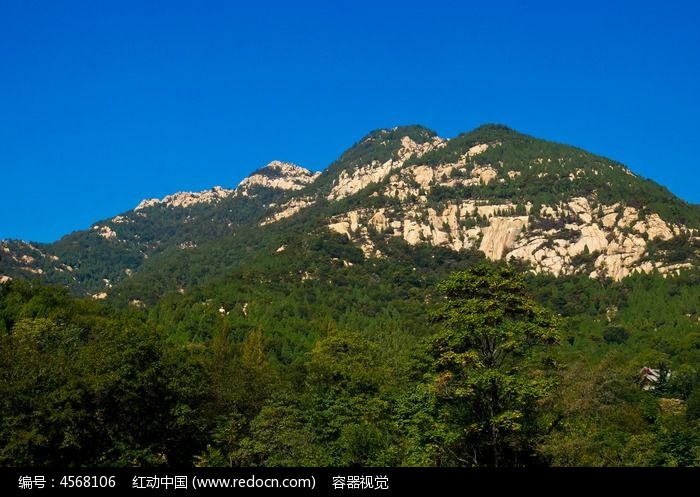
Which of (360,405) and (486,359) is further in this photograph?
(360,405)

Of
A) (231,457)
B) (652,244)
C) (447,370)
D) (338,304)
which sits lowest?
(231,457)

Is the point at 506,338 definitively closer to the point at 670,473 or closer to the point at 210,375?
the point at 670,473

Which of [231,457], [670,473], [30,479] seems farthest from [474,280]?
[30,479]

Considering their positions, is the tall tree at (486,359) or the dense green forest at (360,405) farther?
the dense green forest at (360,405)

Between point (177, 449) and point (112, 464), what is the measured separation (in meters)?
8.28

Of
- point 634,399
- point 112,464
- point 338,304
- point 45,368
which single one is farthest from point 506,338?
point 338,304

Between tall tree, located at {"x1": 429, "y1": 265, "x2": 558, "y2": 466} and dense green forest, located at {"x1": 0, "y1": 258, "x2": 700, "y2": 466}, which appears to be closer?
tall tree, located at {"x1": 429, "y1": 265, "x2": 558, "y2": 466}

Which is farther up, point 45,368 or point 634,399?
point 45,368

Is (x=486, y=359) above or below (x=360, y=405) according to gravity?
above

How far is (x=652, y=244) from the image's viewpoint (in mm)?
198875

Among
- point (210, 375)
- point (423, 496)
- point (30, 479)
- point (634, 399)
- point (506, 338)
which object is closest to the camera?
point (423, 496)

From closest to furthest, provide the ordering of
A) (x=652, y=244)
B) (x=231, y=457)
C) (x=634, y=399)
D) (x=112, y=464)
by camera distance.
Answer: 1. (x=112, y=464)
2. (x=231, y=457)
3. (x=634, y=399)
4. (x=652, y=244)

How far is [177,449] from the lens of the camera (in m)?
45.3

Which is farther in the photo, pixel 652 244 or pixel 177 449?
pixel 652 244
